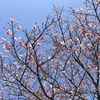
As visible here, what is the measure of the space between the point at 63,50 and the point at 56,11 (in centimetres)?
344

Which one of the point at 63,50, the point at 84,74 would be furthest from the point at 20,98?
the point at 84,74

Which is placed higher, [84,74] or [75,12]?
[75,12]

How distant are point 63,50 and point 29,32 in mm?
3659

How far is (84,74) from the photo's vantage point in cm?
853

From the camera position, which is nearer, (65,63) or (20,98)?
(20,98)

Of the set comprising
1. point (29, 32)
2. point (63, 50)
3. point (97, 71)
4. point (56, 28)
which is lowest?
point (97, 71)

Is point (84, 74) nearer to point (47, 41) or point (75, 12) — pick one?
point (47, 41)

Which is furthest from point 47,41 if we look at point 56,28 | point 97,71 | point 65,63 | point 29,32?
point 97,71

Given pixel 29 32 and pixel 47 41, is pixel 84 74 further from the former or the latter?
pixel 29 32

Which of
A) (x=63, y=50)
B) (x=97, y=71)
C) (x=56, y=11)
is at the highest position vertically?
(x=56, y=11)

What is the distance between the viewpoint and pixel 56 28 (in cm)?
985

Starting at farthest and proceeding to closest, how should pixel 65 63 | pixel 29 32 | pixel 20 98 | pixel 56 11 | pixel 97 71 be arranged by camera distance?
pixel 56 11
pixel 65 63
pixel 97 71
pixel 20 98
pixel 29 32

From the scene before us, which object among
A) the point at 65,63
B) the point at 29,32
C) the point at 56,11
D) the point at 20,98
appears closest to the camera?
the point at 29,32

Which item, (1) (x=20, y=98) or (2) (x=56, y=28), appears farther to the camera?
(2) (x=56, y=28)
